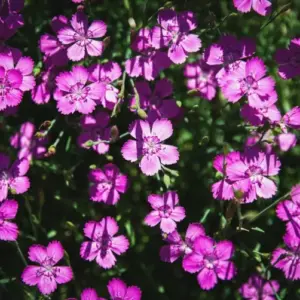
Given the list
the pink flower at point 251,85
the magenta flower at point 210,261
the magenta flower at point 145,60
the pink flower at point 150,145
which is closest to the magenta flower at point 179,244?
the magenta flower at point 210,261

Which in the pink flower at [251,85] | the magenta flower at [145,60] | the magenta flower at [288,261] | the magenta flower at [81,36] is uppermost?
the magenta flower at [81,36]

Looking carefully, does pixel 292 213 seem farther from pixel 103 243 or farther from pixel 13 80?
pixel 13 80

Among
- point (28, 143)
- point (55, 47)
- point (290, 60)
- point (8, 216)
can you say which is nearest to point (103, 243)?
point (8, 216)

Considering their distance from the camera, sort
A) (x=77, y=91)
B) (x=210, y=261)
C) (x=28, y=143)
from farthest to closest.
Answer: (x=28, y=143) → (x=77, y=91) → (x=210, y=261)

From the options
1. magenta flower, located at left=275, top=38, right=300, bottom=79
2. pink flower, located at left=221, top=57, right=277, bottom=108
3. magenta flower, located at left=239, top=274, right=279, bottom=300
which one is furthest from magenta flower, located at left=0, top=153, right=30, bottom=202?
magenta flower, located at left=275, top=38, right=300, bottom=79

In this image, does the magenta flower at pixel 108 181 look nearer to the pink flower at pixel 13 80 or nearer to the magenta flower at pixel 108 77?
the magenta flower at pixel 108 77
